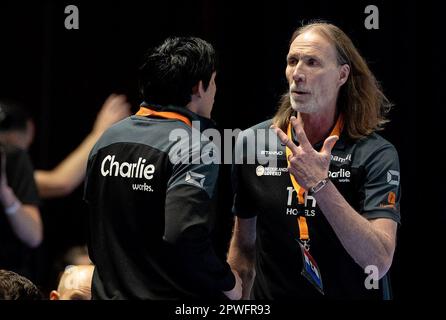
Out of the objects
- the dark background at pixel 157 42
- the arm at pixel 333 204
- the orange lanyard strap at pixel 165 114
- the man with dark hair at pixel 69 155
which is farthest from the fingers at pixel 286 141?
the man with dark hair at pixel 69 155

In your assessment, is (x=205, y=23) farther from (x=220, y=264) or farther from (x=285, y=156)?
(x=220, y=264)

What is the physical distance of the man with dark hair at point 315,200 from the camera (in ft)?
10.9

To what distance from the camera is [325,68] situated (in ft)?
11.6

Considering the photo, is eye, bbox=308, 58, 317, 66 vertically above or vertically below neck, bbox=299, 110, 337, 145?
above

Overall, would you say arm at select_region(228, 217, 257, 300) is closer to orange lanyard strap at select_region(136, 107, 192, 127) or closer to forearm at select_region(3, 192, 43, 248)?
orange lanyard strap at select_region(136, 107, 192, 127)

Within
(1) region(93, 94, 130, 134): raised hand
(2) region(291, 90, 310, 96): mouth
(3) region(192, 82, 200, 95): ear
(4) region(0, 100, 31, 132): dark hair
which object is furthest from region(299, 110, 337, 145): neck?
(4) region(0, 100, 31, 132): dark hair

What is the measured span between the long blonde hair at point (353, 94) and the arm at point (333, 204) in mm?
489

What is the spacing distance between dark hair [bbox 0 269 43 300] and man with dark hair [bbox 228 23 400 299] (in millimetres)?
933

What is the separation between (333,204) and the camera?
121 inches

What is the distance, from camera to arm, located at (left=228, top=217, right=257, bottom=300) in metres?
3.67

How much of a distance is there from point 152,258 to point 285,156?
84cm

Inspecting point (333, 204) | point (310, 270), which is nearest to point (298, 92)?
point (333, 204)

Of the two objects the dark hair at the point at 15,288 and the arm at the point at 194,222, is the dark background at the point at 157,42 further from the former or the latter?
the dark hair at the point at 15,288
